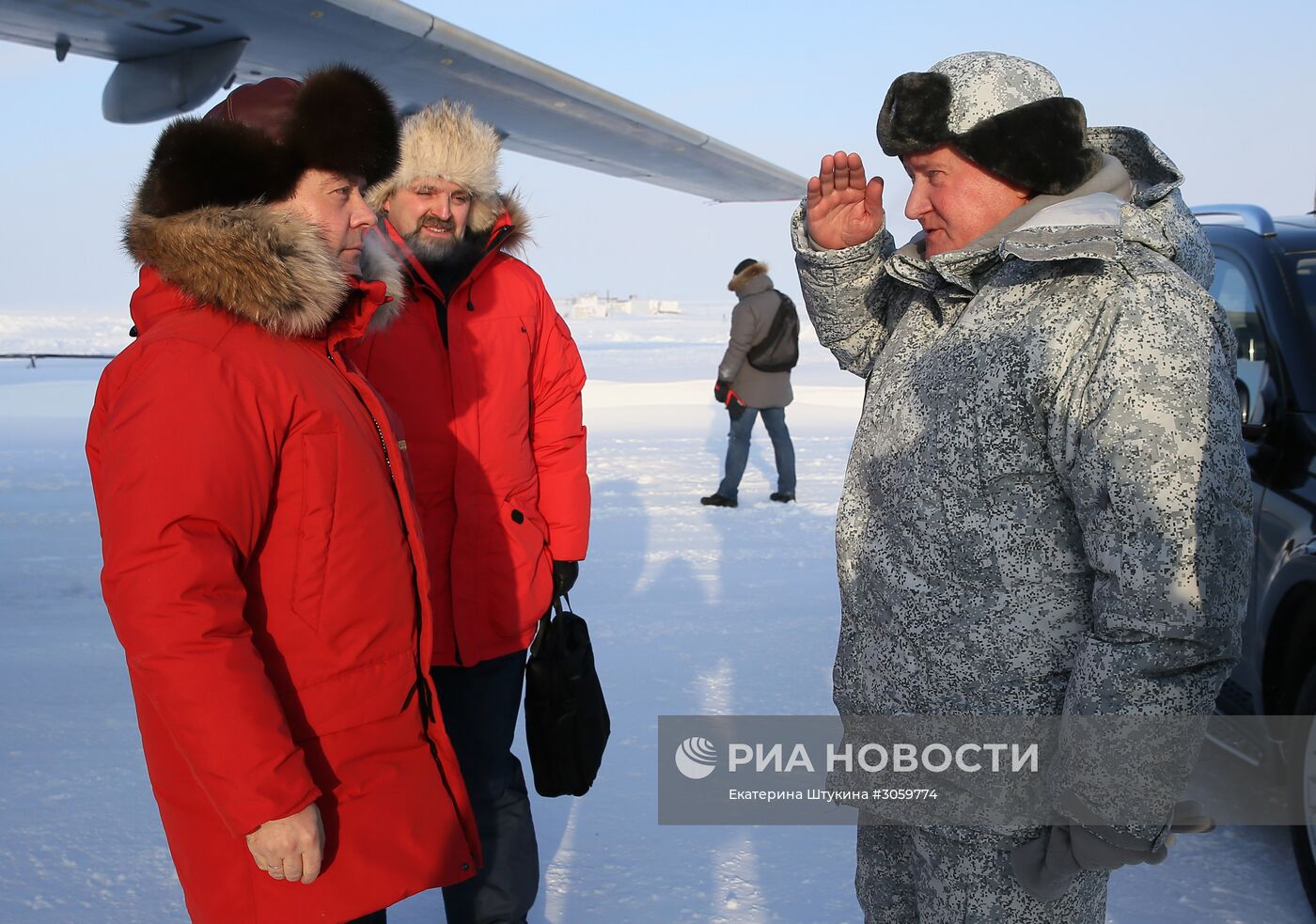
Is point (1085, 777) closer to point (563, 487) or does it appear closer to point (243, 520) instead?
point (243, 520)

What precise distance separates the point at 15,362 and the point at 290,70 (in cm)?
1480

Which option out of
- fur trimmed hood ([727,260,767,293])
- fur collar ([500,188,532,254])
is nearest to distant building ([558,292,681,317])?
fur trimmed hood ([727,260,767,293])

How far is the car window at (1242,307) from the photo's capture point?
11.1 feet

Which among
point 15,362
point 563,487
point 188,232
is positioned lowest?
point 15,362

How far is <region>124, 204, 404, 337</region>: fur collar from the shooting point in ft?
5.22

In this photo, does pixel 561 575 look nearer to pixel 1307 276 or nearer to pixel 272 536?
pixel 272 536

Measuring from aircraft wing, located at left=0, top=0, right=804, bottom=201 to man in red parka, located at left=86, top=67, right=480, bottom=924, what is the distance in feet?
9.34

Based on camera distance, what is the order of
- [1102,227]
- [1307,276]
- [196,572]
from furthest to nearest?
[1307,276] < [1102,227] < [196,572]

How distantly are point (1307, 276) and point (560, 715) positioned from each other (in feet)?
8.98

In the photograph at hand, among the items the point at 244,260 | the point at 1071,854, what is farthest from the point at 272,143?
the point at 1071,854

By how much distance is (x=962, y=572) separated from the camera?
1.67 m

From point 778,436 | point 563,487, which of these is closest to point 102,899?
point 563,487

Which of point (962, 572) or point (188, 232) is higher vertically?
point (188, 232)

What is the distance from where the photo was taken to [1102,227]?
1547mm
